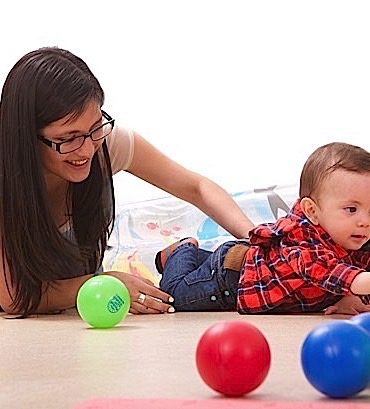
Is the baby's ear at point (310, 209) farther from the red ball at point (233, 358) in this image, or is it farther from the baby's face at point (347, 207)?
the red ball at point (233, 358)

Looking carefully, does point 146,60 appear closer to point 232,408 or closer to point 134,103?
point 134,103

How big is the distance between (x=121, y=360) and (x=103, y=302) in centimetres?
43

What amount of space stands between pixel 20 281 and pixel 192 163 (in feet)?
4.18

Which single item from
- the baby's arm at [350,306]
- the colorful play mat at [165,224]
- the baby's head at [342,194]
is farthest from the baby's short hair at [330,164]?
the colorful play mat at [165,224]

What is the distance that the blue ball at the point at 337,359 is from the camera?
1136mm

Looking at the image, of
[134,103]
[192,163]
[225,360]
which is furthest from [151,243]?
[225,360]

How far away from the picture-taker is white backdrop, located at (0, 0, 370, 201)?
312 centimetres

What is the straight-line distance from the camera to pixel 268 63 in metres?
3.23

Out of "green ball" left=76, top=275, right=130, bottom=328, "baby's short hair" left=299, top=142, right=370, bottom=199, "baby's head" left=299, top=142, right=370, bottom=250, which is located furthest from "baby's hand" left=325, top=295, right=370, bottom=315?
"green ball" left=76, top=275, right=130, bottom=328

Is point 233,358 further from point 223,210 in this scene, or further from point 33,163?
point 223,210

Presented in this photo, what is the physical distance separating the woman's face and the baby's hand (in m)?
0.66

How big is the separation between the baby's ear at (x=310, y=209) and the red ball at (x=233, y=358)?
1.02 metres

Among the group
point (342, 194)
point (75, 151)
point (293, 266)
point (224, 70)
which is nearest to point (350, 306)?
point (293, 266)

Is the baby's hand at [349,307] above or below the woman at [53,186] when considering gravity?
below
